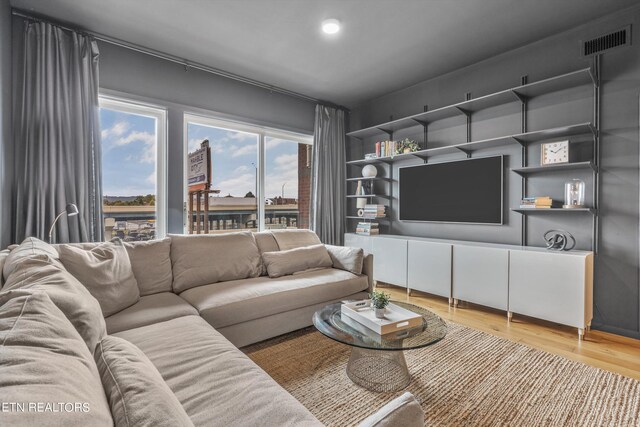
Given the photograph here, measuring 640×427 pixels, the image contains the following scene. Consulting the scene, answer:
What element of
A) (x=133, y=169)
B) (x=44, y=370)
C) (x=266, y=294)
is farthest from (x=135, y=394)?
(x=133, y=169)

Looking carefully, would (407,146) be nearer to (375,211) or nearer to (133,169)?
(375,211)

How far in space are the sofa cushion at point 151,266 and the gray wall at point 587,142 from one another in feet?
10.2

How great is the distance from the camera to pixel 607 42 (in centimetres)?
264

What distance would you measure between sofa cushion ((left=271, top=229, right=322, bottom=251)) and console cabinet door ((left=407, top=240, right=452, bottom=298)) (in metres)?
1.15

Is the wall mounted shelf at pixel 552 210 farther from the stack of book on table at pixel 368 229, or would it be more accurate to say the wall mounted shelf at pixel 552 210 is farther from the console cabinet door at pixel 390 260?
the stack of book on table at pixel 368 229

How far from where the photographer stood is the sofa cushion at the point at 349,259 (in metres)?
2.97

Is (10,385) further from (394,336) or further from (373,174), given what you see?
(373,174)

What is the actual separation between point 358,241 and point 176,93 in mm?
2830

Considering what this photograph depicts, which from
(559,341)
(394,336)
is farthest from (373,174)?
(394,336)

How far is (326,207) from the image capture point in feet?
15.1

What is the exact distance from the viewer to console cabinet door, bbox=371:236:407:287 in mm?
3733

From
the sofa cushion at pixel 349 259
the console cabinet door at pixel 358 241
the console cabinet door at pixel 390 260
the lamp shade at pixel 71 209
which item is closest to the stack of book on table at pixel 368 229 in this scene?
the console cabinet door at pixel 358 241

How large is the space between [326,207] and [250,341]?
261 centimetres

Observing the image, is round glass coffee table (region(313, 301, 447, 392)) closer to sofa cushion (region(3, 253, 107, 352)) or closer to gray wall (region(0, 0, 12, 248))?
sofa cushion (region(3, 253, 107, 352))
